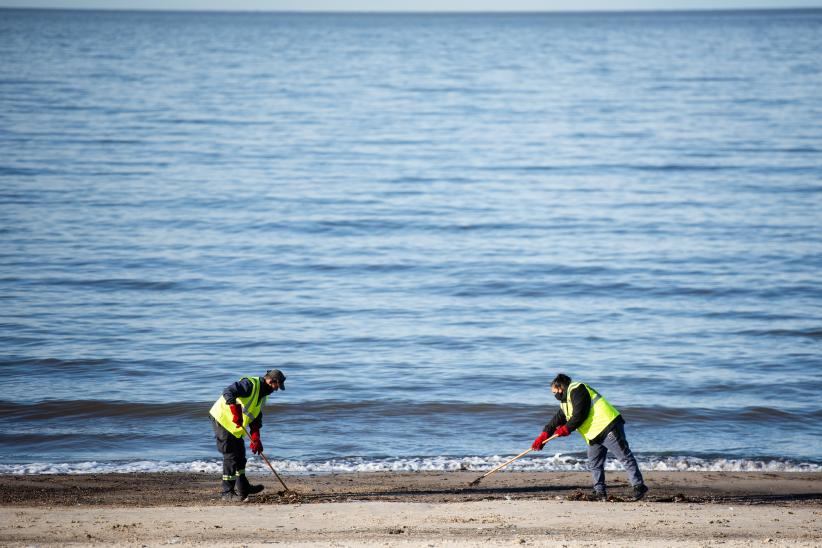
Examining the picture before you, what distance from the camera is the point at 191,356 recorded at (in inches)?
683

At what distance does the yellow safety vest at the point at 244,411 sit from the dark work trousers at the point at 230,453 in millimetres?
78

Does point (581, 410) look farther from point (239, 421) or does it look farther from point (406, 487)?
point (239, 421)

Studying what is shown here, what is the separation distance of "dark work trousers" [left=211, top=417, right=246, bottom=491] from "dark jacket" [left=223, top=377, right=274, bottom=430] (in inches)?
11.6

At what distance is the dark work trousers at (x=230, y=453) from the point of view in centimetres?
1094

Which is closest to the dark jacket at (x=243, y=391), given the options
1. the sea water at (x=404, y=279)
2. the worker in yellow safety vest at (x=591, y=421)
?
the sea water at (x=404, y=279)

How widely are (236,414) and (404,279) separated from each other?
1336 centimetres

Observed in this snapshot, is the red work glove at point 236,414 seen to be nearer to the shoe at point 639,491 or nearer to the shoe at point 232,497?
the shoe at point 232,497

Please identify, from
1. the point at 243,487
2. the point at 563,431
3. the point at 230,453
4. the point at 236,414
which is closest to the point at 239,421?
the point at 236,414

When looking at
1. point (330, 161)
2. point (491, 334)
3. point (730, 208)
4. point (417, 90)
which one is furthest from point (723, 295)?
point (417, 90)

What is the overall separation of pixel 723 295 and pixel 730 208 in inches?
393

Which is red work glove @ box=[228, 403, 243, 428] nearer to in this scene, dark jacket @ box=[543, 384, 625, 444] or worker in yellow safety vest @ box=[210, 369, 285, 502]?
worker in yellow safety vest @ box=[210, 369, 285, 502]

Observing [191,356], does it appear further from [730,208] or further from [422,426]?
[730,208]

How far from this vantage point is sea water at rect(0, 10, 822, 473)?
1445 cm

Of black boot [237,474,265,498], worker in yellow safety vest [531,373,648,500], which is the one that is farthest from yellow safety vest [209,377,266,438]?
worker in yellow safety vest [531,373,648,500]
